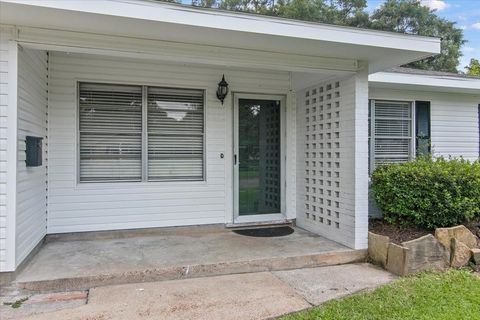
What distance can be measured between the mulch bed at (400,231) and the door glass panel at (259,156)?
5.23 feet

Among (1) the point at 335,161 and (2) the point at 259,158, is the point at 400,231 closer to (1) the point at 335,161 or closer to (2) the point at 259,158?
(1) the point at 335,161

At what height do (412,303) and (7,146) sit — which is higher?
(7,146)

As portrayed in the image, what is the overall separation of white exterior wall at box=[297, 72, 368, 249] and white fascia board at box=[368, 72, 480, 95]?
1.18 meters

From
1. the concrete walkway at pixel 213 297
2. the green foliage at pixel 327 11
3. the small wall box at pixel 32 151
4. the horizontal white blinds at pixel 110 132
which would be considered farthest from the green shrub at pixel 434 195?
the green foliage at pixel 327 11

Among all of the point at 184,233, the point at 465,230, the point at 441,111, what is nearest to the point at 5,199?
the point at 184,233

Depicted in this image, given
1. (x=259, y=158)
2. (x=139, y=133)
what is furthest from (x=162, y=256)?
(x=259, y=158)

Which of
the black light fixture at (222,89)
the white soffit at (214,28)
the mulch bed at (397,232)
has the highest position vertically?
the white soffit at (214,28)

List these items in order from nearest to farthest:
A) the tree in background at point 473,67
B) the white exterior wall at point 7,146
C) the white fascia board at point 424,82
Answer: the white exterior wall at point 7,146 < the white fascia board at point 424,82 < the tree in background at point 473,67

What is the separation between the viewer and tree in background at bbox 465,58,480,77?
1947cm

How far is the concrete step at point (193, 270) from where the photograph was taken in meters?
3.44

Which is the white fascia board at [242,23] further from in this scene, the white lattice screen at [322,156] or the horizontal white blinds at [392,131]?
the horizontal white blinds at [392,131]

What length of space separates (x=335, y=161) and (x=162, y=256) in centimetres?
253

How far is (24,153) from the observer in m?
3.75

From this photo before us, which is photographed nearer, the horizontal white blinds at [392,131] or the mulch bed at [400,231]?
the mulch bed at [400,231]
